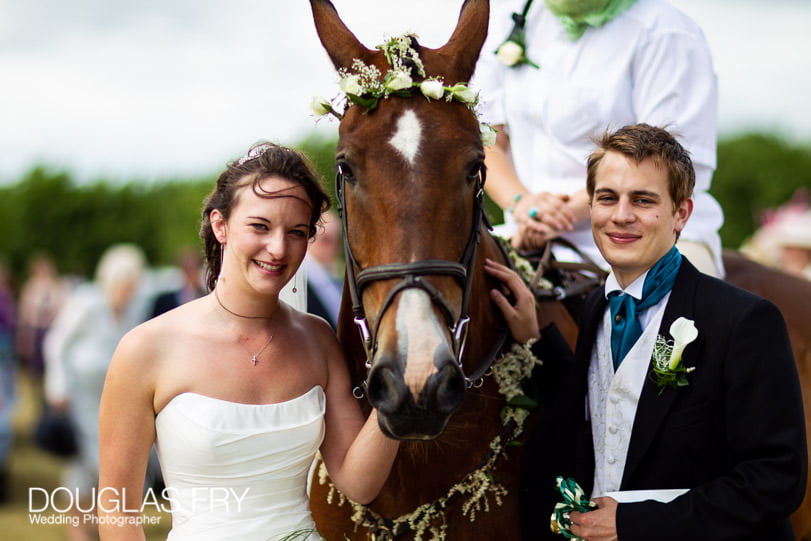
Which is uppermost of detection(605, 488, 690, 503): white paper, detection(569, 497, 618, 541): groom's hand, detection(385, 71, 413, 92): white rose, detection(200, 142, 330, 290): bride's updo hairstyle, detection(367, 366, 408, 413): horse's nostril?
detection(385, 71, 413, 92): white rose

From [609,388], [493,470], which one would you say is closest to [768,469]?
[609,388]

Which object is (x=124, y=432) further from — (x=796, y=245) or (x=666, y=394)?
(x=796, y=245)

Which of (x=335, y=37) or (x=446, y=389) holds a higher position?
(x=335, y=37)

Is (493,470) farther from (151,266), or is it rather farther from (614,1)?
(151,266)

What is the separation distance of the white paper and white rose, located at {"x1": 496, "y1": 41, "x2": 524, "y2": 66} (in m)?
2.42

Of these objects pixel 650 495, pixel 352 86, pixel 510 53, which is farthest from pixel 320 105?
pixel 650 495

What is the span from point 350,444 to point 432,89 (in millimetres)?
1307

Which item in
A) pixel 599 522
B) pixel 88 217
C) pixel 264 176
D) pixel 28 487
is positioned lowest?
pixel 28 487

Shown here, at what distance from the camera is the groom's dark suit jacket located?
229 cm

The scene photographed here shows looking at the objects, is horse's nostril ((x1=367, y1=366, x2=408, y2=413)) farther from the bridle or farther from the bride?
the bride

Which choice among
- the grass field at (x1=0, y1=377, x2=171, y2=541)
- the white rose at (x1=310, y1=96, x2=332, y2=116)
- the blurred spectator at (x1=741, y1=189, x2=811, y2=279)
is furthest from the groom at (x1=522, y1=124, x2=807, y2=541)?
the blurred spectator at (x1=741, y1=189, x2=811, y2=279)

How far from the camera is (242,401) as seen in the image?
265 cm

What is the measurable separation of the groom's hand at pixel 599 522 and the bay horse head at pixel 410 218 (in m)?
0.63

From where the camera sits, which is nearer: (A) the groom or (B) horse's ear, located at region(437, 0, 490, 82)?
(A) the groom
